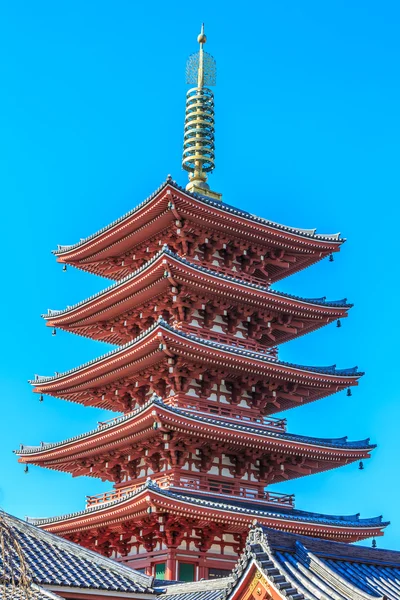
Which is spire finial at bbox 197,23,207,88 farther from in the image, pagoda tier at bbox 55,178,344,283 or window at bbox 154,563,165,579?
window at bbox 154,563,165,579

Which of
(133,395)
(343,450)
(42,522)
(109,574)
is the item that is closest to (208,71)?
(133,395)

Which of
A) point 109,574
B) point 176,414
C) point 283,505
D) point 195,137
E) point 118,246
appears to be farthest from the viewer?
point 195,137

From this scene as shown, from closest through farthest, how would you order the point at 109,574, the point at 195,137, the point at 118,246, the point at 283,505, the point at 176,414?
the point at 109,574 → the point at 176,414 → the point at 283,505 → the point at 118,246 → the point at 195,137

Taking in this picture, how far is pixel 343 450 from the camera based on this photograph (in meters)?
32.9

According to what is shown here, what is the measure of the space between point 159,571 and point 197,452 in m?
4.44

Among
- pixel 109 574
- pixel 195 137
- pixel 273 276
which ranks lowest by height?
pixel 109 574

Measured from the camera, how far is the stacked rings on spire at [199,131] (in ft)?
127

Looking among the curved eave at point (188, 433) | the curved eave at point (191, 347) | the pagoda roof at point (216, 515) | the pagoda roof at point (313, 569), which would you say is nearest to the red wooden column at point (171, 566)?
the pagoda roof at point (216, 515)

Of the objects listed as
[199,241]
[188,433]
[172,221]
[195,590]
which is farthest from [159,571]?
[172,221]

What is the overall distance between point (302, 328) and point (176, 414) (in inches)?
386

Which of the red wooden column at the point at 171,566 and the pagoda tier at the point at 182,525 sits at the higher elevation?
the pagoda tier at the point at 182,525

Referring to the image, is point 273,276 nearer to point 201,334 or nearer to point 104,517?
point 201,334

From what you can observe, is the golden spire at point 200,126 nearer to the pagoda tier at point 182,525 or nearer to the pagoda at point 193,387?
the pagoda at point 193,387

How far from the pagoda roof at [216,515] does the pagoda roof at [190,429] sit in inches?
93.4
